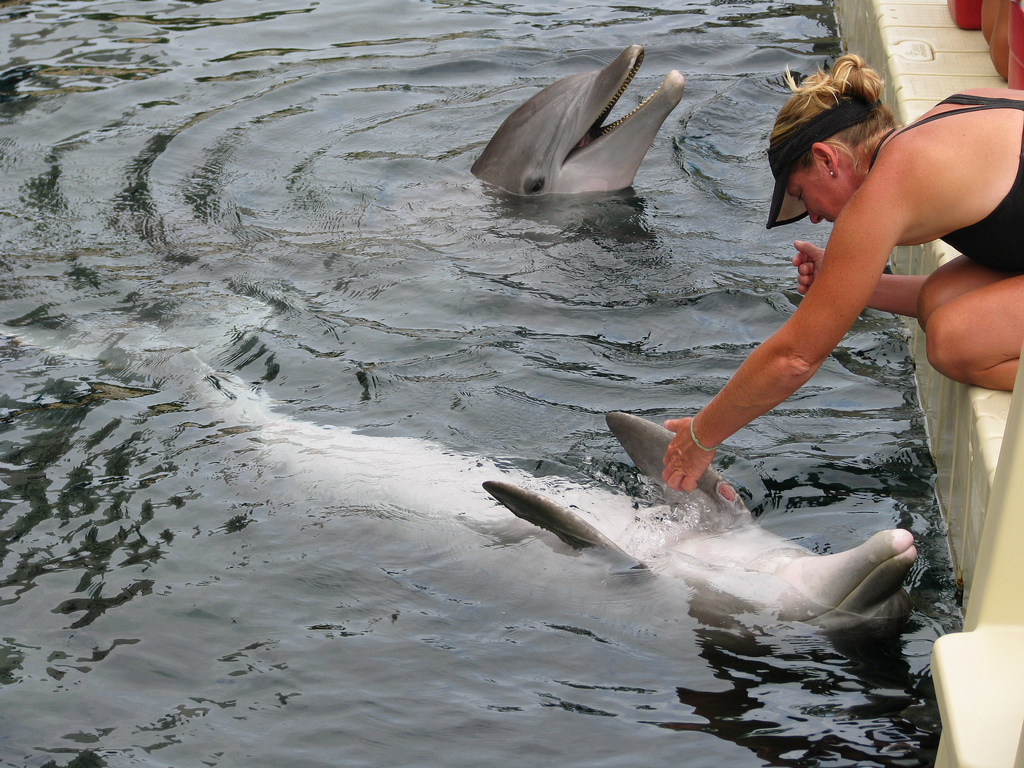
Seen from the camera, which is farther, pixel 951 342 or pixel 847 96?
pixel 951 342

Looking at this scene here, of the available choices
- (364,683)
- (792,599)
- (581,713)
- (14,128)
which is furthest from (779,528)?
(14,128)

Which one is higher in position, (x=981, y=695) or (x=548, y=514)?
(x=981, y=695)

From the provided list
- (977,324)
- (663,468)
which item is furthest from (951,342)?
(663,468)

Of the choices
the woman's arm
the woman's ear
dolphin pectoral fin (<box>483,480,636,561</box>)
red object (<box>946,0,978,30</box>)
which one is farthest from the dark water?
red object (<box>946,0,978,30</box>)

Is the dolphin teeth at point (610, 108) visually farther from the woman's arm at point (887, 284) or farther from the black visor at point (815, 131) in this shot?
the black visor at point (815, 131)

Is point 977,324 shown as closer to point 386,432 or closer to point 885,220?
point 885,220

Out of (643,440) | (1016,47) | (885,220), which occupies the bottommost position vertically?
(643,440)

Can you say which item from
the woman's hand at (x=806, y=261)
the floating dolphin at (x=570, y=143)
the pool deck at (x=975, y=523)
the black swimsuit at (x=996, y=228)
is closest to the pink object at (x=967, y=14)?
the pool deck at (x=975, y=523)

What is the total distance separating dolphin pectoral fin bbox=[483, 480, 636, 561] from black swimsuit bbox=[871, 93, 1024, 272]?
1576mm

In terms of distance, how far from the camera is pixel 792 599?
12.0ft

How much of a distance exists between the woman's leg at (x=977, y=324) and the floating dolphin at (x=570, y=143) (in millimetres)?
3409

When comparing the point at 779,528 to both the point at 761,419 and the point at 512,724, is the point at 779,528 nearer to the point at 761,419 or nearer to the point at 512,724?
the point at 761,419

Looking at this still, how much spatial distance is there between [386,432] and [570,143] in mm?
3053

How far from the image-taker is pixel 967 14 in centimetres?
750
